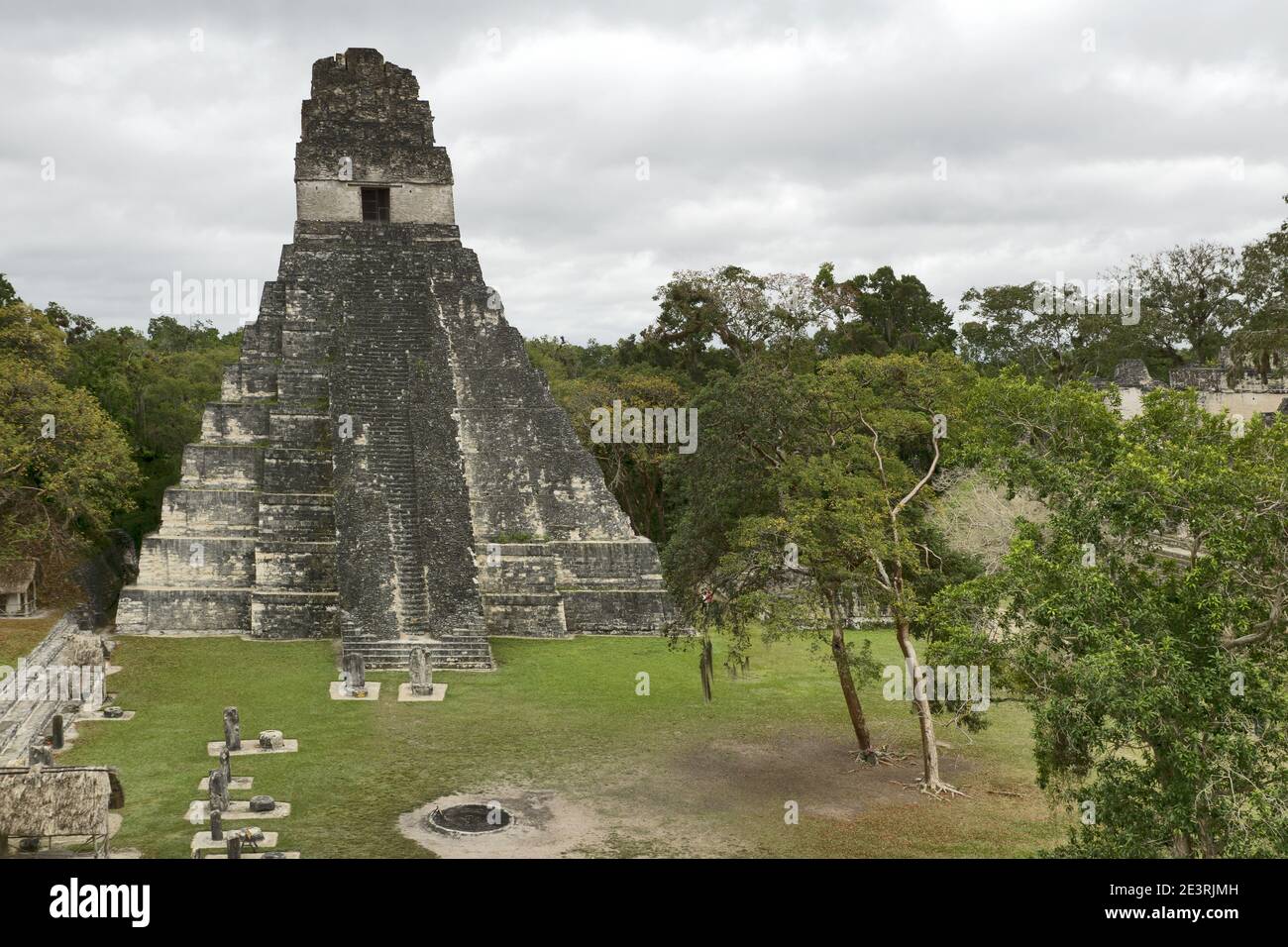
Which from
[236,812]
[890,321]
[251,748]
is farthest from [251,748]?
[890,321]

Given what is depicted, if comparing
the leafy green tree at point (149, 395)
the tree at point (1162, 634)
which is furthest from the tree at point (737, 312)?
the tree at point (1162, 634)

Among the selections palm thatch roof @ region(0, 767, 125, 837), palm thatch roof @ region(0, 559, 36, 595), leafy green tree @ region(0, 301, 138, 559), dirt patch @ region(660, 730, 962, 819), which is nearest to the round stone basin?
dirt patch @ region(660, 730, 962, 819)

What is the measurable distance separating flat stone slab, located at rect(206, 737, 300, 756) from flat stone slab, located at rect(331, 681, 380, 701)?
2.17 meters

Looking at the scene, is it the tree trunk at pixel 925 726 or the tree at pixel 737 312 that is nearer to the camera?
the tree trunk at pixel 925 726

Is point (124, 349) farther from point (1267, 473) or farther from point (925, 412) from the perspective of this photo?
point (1267, 473)

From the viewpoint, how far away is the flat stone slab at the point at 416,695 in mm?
16494

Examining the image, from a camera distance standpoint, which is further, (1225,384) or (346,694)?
(1225,384)

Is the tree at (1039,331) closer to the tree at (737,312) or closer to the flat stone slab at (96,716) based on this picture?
the tree at (737,312)

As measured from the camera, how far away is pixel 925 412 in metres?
14.5

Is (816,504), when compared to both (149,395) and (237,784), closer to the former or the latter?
(237,784)

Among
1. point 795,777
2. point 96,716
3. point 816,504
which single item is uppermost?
point 816,504

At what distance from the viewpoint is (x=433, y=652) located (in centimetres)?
1861

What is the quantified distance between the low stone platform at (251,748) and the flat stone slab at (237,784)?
932mm

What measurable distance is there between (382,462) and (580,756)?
928cm
